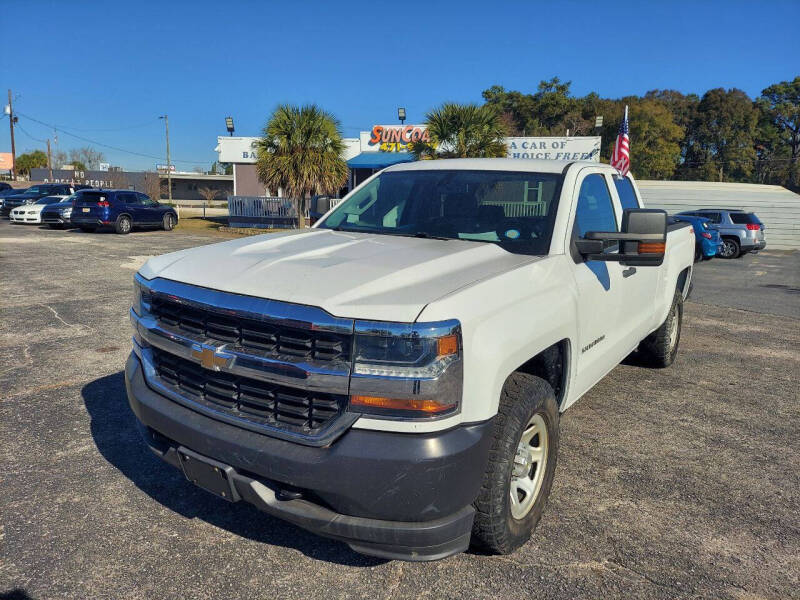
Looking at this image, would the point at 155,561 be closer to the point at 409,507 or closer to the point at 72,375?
the point at 409,507

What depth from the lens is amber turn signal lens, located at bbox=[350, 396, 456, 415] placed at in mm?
2205

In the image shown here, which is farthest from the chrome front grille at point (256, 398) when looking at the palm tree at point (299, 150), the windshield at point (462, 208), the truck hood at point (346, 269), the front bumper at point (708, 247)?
the palm tree at point (299, 150)

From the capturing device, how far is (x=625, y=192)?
4.80 meters

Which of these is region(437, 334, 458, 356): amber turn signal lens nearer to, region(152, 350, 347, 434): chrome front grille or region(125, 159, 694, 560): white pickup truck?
region(125, 159, 694, 560): white pickup truck

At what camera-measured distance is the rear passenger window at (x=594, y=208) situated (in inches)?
146

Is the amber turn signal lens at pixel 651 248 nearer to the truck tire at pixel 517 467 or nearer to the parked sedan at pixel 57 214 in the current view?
the truck tire at pixel 517 467

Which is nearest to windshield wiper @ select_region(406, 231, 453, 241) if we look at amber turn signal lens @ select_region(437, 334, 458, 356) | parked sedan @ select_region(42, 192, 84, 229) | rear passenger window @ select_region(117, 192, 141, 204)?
amber turn signal lens @ select_region(437, 334, 458, 356)

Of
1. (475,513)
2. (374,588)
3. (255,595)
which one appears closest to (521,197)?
(475,513)

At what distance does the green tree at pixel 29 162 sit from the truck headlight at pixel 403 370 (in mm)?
116398

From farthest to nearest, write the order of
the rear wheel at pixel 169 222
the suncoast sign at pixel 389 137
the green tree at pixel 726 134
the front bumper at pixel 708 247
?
the green tree at pixel 726 134, the suncoast sign at pixel 389 137, the rear wheel at pixel 169 222, the front bumper at pixel 708 247

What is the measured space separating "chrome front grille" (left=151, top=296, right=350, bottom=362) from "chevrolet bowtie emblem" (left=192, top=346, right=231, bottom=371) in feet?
0.17

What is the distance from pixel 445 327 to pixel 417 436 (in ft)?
1.33

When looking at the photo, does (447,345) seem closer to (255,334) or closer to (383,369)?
(383,369)

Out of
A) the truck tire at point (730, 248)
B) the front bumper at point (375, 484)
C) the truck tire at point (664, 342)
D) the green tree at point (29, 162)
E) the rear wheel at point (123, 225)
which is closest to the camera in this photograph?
the front bumper at point (375, 484)
